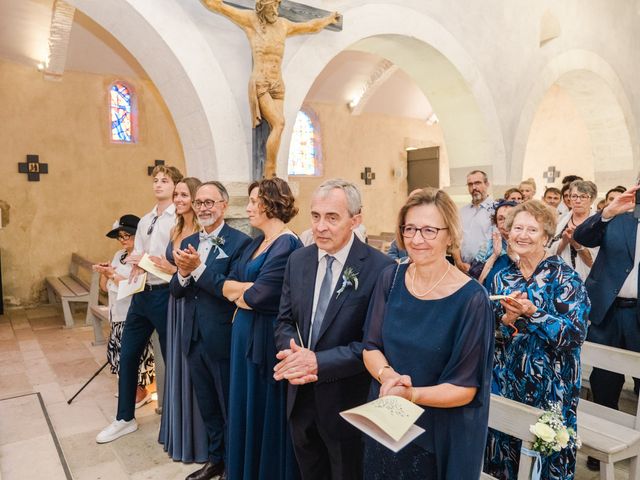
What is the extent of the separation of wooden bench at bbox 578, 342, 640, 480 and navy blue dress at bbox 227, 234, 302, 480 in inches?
59.7

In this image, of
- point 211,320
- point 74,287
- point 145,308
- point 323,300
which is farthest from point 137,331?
point 74,287

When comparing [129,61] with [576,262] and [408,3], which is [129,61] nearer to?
[408,3]

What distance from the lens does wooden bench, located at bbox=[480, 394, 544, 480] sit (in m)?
2.03

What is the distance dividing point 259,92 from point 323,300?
2980 millimetres

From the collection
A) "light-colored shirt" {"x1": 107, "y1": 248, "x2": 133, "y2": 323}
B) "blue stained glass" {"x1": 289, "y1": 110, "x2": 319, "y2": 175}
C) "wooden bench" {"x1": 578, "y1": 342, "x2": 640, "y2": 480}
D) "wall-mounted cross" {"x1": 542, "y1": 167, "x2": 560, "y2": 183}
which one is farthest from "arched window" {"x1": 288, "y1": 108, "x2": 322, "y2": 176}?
"wooden bench" {"x1": 578, "y1": 342, "x2": 640, "y2": 480}

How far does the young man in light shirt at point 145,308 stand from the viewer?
3426 mm

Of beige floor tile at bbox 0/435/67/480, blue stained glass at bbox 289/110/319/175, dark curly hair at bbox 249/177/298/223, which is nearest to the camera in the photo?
dark curly hair at bbox 249/177/298/223

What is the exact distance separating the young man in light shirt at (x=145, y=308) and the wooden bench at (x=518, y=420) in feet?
7.33

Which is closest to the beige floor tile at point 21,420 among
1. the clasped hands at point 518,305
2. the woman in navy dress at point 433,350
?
the woman in navy dress at point 433,350

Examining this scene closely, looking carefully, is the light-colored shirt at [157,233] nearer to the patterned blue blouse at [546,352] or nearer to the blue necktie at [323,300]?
the blue necktie at [323,300]

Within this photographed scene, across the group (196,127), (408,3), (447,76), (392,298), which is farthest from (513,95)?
(392,298)

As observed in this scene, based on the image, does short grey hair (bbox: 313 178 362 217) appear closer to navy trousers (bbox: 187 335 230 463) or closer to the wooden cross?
navy trousers (bbox: 187 335 230 463)

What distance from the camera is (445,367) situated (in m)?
1.71

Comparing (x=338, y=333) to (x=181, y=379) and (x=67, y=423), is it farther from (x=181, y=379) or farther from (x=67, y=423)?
(x=67, y=423)
